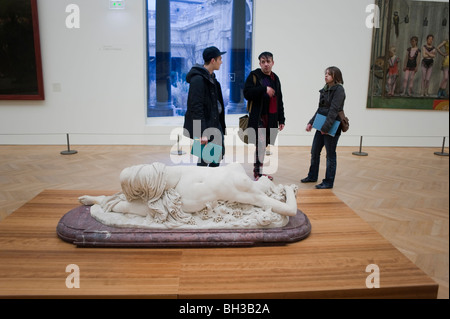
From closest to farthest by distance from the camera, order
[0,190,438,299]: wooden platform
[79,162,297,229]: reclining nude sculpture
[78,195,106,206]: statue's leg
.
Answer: [0,190,438,299]: wooden platform, [79,162,297,229]: reclining nude sculpture, [78,195,106,206]: statue's leg

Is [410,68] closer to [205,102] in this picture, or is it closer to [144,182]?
[205,102]

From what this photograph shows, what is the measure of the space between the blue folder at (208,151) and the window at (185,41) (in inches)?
211

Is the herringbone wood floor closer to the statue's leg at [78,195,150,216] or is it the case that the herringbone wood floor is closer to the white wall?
the white wall

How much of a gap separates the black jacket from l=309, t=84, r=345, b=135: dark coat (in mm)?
1725

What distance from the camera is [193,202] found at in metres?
3.32

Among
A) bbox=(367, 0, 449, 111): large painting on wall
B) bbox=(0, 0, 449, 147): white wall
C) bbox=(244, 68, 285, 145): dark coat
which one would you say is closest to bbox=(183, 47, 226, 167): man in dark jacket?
bbox=(244, 68, 285, 145): dark coat

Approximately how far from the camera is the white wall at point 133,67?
8664mm

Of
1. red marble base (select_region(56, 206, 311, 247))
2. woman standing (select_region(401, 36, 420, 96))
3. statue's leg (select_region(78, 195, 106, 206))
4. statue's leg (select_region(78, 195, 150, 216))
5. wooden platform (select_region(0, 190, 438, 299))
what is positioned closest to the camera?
wooden platform (select_region(0, 190, 438, 299))

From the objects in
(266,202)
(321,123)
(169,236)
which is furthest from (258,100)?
(169,236)

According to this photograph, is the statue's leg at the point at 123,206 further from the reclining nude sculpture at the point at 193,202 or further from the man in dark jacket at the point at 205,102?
the man in dark jacket at the point at 205,102

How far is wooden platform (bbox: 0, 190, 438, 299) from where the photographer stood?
8.40 feet

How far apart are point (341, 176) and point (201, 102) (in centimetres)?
338

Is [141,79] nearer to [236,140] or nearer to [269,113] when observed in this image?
[236,140]
